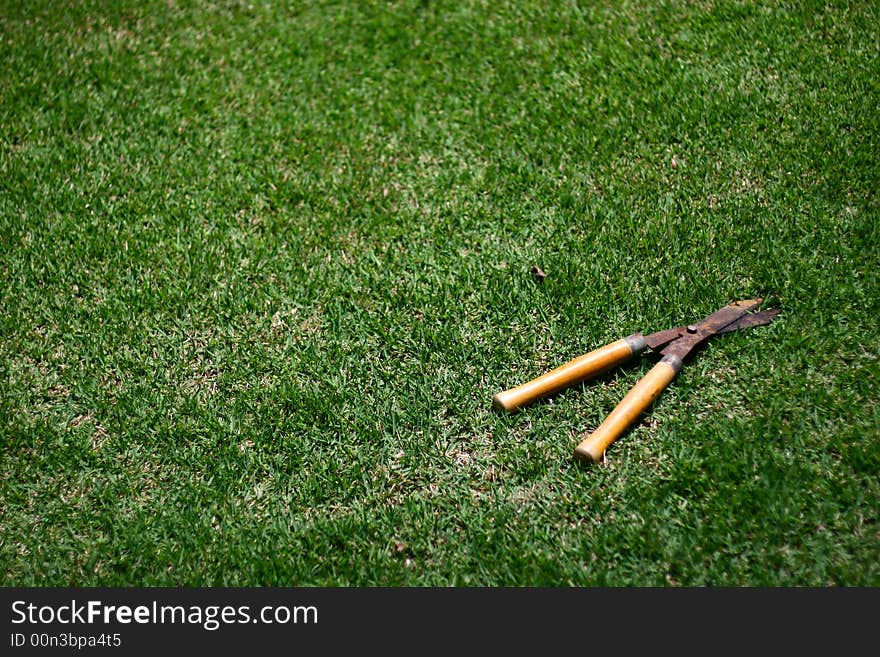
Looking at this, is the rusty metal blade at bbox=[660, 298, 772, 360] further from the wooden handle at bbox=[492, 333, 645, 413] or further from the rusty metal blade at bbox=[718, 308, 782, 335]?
the wooden handle at bbox=[492, 333, 645, 413]

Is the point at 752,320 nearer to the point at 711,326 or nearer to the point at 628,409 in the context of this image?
the point at 711,326

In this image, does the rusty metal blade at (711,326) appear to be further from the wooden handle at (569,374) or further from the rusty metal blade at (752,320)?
the wooden handle at (569,374)

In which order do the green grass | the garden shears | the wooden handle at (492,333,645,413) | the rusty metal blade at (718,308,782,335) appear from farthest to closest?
the rusty metal blade at (718,308,782,335), the wooden handle at (492,333,645,413), the garden shears, the green grass

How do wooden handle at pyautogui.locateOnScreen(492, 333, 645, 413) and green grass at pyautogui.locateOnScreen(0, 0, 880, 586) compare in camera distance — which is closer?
green grass at pyautogui.locateOnScreen(0, 0, 880, 586)

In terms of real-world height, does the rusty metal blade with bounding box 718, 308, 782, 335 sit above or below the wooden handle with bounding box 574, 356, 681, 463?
above

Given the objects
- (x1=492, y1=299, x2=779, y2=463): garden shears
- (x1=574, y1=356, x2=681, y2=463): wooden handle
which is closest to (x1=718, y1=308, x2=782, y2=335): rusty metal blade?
(x1=492, y1=299, x2=779, y2=463): garden shears

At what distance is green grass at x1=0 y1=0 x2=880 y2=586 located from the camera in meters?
2.87

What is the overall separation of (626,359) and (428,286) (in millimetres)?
1043

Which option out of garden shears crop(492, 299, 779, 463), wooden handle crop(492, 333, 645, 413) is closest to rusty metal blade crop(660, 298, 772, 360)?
garden shears crop(492, 299, 779, 463)


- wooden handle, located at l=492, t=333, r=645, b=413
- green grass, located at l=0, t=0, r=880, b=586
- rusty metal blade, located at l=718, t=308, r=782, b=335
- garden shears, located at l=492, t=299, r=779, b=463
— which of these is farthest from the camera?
rusty metal blade, located at l=718, t=308, r=782, b=335

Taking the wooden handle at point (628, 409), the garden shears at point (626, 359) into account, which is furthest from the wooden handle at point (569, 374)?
the wooden handle at point (628, 409)

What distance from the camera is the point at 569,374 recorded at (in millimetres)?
3137

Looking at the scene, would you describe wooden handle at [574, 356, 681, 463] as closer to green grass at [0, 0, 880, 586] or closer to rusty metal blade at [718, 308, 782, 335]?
green grass at [0, 0, 880, 586]

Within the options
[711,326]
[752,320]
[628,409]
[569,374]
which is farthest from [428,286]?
[752,320]
